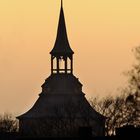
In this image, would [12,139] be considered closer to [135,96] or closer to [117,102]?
[117,102]

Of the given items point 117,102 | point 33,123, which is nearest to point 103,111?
point 117,102

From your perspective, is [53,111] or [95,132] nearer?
[95,132]

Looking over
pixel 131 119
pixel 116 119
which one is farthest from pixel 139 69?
pixel 116 119

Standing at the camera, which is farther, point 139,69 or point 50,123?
point 50,123

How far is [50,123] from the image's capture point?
182000 mm

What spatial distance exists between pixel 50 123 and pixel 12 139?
27184 millimetres

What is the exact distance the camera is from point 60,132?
161250mm

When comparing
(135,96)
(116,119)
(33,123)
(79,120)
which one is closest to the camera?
(135,96)

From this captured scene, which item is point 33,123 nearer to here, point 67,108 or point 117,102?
point 67,108

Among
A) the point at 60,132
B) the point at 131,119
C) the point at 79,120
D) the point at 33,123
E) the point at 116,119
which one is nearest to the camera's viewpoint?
the point at 131,119

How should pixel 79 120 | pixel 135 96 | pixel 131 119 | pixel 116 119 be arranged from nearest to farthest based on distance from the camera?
pixel 135 96 < pixel 131 119 < pixel 116 119 < pixel 79 120

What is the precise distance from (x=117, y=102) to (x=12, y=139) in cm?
1039

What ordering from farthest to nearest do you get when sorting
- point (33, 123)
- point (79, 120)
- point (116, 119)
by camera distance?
point (33, 123), point (79, 120), point (116, 119)

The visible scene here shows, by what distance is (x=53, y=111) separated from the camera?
7815 inches
